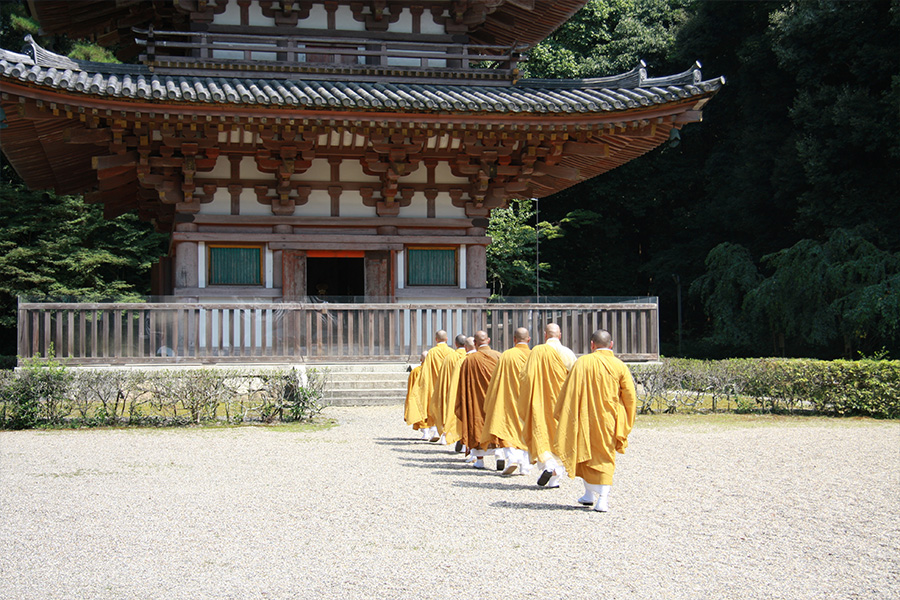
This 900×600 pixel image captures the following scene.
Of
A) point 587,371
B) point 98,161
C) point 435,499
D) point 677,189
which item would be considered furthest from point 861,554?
point 677,189

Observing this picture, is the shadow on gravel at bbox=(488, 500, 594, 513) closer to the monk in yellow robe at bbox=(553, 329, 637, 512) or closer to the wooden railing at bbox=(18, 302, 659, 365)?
the monk in yellow robe at bbox=(553, 329, 637, 512)

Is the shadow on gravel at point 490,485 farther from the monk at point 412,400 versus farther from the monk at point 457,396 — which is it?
the monk at point 412,400

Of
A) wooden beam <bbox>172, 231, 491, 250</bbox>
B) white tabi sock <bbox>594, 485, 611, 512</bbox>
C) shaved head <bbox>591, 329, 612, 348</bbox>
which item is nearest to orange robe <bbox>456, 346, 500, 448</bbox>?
shaved head <bbox>591, 329, 612, 348</bbox>

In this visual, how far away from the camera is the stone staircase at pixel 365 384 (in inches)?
575

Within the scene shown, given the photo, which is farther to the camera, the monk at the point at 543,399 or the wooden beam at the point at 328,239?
the wooden beam at the point at 328,239

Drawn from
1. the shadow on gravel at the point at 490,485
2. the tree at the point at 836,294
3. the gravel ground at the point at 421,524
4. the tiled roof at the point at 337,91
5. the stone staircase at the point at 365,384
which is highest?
the tiled roof at the point at 337,91

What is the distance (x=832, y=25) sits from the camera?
27109 millimetres

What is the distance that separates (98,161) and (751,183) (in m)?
23.8

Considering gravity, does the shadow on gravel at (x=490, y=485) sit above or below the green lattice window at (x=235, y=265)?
below

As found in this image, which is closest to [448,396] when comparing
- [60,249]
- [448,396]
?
[448,396]

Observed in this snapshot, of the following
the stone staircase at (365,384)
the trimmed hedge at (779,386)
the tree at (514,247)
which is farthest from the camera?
the tree at (514,247)

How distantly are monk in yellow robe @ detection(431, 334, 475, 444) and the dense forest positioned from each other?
1468 centimetres

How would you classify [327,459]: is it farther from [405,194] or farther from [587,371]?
[405,194]

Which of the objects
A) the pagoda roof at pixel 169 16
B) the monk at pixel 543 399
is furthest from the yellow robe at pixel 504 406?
the pagoda roof at pixel 169 16
